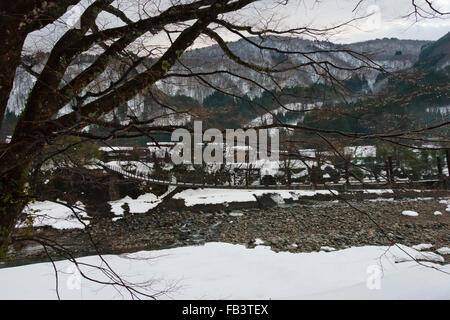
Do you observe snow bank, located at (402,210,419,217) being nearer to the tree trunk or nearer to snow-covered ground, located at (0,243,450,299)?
snow-covered ground, located at (0,243,450,299)

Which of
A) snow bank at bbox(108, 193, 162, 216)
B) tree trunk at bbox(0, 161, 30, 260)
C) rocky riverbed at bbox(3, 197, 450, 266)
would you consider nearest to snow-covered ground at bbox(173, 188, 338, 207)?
rocky riverbed at bbox(3, 197, 450, 266)

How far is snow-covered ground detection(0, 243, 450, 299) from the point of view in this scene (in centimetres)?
446

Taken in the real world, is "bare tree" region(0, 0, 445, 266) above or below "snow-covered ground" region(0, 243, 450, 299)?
above

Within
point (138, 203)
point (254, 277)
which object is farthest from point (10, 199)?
point (138, 203)

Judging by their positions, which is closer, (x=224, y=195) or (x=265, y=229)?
(x=265, y=229)

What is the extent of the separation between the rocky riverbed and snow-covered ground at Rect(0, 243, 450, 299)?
3.61 ft

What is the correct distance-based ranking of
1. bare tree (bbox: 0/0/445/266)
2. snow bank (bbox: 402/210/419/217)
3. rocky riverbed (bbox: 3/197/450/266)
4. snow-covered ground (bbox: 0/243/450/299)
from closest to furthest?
bare tree (bbox: 0/0/445/266)
snow-covered ground (bbox: 0/243/450/299)
rocky riverbed (bbox: 3/197/450/266)
snow bank (bbox: 402/210/419/217)

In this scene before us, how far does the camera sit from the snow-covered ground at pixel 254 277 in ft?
14.6

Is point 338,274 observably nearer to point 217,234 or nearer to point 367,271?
point 367,271

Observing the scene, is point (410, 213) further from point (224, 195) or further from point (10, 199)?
point (10, 199)

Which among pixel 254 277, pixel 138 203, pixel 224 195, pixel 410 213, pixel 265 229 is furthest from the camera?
pixel 224 195

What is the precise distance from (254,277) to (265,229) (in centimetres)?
493

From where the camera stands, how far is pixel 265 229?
1071cm

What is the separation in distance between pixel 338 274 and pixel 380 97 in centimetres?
412
